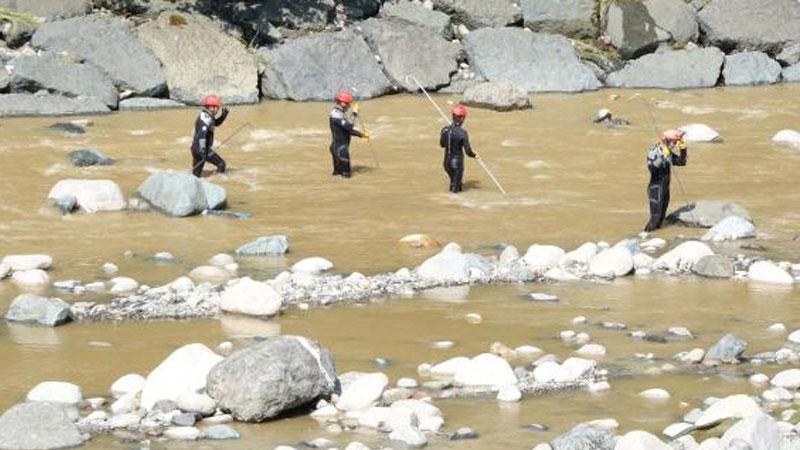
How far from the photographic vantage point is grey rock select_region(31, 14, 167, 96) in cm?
2897

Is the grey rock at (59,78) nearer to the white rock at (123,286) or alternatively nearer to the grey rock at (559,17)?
the grey rock at (559,17)

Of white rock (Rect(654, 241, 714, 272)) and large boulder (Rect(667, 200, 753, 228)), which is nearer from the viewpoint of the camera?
white rock (Rect(654, 241, 714, 272))

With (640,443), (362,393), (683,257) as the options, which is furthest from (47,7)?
(640,443)

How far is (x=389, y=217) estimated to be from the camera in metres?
21.1

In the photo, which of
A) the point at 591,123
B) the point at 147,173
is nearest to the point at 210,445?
the point at 147,173

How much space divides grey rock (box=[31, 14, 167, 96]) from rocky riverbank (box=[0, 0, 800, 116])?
0.09 feet

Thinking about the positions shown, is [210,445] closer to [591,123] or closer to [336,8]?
[591,123]

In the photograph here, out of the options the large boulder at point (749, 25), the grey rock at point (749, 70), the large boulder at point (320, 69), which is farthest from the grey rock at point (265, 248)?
the large boulder at point (749, 25)

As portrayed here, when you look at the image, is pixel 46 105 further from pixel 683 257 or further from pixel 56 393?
pixel 56 393

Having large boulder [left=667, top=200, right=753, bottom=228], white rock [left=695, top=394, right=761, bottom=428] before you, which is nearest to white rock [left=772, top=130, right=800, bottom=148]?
large boulder [left=667, top=200, right=753, bottom=228]

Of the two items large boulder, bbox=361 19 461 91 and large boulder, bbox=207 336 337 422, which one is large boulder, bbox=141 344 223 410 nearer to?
large boulder, bbox=207 336 337 422

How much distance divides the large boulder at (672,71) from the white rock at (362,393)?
825 inches

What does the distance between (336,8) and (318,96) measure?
3888mm

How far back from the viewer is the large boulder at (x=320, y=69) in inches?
1185
